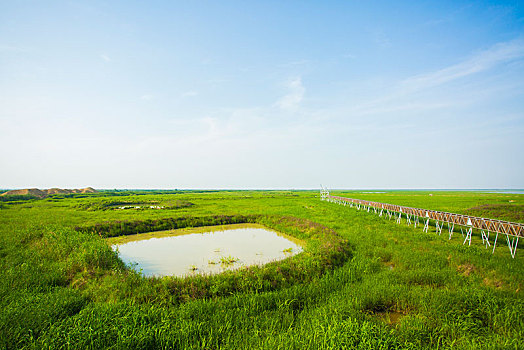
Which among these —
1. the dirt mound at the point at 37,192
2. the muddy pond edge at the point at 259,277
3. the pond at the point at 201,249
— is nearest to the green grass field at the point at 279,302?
the muddy pond edge at the point at 259,277

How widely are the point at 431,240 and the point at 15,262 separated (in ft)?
51.9

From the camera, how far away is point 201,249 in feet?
35.8

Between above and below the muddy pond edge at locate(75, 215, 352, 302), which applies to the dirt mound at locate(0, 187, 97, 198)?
above

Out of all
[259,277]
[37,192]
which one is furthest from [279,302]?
[37,192]

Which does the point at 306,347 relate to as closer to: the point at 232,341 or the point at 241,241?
the point at 232,341

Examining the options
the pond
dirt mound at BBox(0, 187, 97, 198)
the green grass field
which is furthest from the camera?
dirt mound at BBox(0, 187, 97, 198)

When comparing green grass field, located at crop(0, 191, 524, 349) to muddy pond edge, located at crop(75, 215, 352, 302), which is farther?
muddy pond edge, located at crop(75, 215, 352, 302)

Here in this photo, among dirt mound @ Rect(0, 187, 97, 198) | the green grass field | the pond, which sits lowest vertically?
the pond

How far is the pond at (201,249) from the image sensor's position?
8609mm

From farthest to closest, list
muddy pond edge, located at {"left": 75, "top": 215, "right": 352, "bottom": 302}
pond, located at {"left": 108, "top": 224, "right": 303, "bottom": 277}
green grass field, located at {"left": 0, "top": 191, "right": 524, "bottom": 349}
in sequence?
pond, located at {"left": 108, "top": 224, "right": 303, "bottom": 277}, muddy pond edge, located at {"left": 75, "top": 215, "right": 352, "bottom": 302}, green grass field, located at {"left": 0, "top": 191, "right": 524, "bottom": 349}

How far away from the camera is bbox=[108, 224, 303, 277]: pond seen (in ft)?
28.2

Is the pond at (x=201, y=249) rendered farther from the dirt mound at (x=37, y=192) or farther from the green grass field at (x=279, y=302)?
the dirt mound at (x=37, y=192)

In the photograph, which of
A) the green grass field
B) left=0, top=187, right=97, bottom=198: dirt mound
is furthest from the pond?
left=0, top=187, right=97, bottom=198: dirt mound

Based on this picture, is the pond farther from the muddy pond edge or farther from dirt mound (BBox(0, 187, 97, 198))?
dirt mound (BBox(0, 187, 97, 198))
